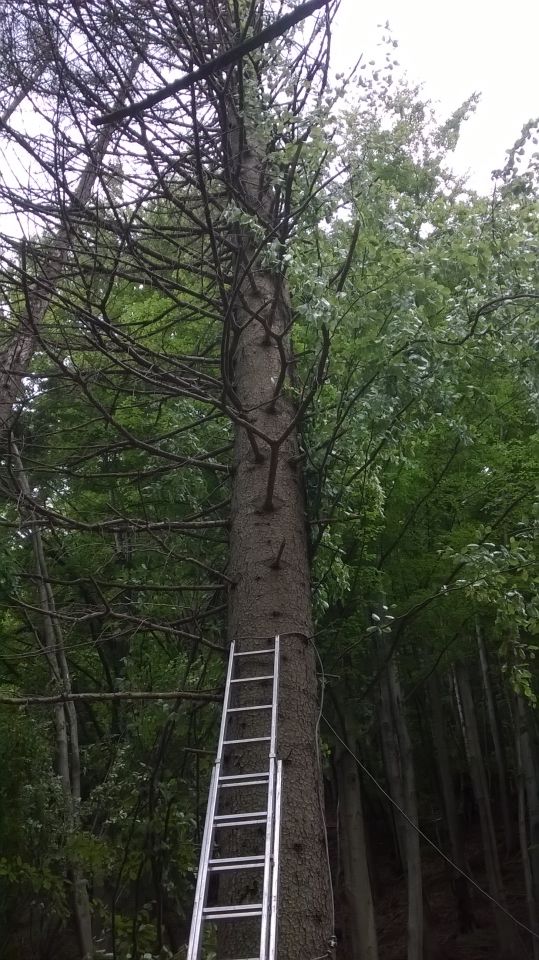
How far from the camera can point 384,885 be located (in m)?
Answer: 19.2

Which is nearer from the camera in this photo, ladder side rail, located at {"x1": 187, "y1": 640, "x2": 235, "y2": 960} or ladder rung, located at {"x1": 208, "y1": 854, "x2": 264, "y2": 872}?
ladder side rail, located at {"x1": 187, "y1": 640, "x2": 235, "y2": 960}

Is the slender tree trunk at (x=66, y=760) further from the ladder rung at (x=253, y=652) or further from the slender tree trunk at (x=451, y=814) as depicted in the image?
the slender tree trunk at (x=451, y=814)

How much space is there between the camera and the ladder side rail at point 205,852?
2.86 metres

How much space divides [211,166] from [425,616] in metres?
5.98

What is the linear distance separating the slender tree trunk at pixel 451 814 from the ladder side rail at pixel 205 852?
10453mm

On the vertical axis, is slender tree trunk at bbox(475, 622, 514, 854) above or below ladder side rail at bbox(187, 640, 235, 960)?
above

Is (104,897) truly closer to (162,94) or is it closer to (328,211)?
(328,211)

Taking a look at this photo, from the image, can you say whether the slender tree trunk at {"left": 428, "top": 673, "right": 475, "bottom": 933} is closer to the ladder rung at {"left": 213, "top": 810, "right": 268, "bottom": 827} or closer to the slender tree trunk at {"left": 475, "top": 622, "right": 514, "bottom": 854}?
the slender tree trunk at {"left": 475, "top": 622, "right": 514, "bottom": 854}

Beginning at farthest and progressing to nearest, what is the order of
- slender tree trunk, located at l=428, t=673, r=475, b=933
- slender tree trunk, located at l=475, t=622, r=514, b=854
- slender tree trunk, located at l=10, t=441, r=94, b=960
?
slender tree trunk, located at l=475, t=622, r=514, b=854 → slender tree trunk, located at l=428, t=673, r=475, b=933 → slender tree trunk, located at l=10, t=441, r=94, b=960

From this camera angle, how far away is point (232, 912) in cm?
327

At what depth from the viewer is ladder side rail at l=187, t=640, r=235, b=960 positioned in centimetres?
286

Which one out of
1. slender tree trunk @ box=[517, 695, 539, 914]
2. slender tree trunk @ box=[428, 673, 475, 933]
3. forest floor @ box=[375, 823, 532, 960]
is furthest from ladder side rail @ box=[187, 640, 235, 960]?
forest floor @ box=[375, 823, 532, 960]

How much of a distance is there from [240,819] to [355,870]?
7.83m

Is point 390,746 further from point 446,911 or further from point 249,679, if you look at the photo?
point 249,679
